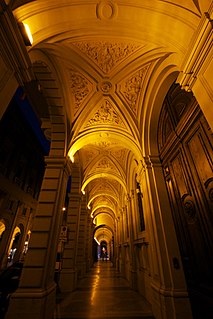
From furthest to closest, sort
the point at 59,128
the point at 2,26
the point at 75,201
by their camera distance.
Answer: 1. the point at 75,201
2. the point at 59,128
3. the point at 2,26

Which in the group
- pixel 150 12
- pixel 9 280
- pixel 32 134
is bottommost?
pixel 9 280

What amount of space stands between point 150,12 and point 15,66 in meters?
2.88

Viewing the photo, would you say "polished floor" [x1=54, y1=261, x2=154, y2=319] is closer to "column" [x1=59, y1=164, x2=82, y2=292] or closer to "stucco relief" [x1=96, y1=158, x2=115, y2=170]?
"column" [x1=59, y1=164, x2=82, y2=292]

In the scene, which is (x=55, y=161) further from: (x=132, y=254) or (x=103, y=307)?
(x=132, y=254)

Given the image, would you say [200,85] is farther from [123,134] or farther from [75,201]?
[75,201]

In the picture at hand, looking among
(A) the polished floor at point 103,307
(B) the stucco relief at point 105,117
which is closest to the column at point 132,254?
(A) the polished floor at point 103,307

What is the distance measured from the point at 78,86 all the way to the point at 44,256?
5.56 metres

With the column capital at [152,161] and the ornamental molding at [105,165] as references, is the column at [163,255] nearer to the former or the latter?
the column capital at [152,161]

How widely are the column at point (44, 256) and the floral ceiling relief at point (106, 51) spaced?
3.50m

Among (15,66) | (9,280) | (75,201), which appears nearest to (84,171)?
(75,201)

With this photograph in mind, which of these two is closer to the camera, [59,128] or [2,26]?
[2,26]

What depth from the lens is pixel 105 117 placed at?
634cm

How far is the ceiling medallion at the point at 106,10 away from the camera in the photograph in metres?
3.09

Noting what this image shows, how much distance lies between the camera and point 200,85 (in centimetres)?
248
